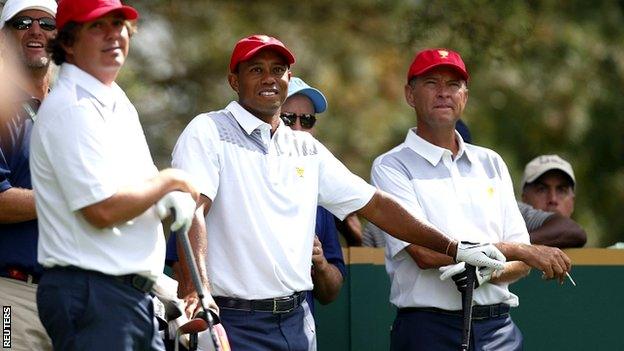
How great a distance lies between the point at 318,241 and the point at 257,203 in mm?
871

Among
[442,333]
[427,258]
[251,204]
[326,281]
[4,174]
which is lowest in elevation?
[442,333]

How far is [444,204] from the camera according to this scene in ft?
24.4

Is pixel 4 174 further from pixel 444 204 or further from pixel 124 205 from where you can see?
pixel 444 204

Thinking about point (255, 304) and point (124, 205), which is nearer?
point (124, 205)

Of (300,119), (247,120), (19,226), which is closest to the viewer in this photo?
(19,226)

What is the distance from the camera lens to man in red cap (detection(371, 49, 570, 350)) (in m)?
7.31

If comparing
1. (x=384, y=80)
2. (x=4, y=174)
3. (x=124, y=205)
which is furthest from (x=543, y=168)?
(x=384, y=80)

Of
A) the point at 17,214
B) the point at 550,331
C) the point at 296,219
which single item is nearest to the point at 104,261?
the point at 17,214

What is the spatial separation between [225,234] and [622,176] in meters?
7.48

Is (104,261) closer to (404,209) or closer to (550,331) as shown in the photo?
(404,209)

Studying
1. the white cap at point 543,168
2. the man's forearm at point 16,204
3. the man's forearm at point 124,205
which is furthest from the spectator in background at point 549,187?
the man's forearm at point 124,205

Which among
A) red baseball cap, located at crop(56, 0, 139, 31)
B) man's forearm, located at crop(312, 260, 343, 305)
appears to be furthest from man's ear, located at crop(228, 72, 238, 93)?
red baseball cap, located at crop(56, 0, 139, 31)

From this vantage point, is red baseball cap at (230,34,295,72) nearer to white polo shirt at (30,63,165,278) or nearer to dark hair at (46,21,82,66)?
dark hair at (46,21,82,66)

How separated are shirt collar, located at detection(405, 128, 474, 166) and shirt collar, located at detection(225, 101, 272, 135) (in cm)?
101
